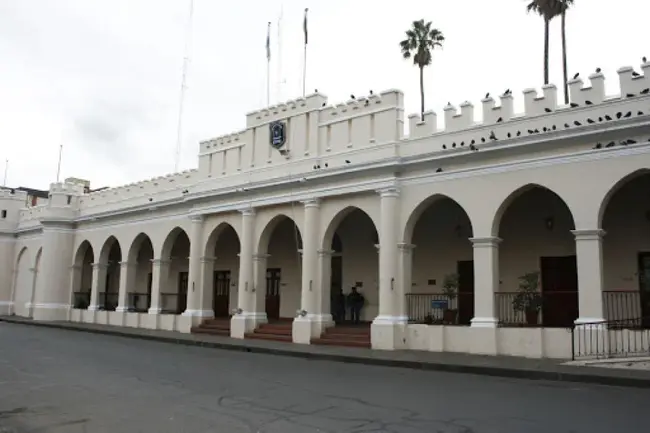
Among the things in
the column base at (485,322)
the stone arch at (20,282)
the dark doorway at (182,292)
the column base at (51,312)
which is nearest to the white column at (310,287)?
the column base at (485,322)

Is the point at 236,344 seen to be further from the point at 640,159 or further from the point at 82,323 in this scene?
the point at 82,323

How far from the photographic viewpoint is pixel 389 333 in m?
16.1

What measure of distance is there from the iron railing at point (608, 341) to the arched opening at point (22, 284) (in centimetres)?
3081

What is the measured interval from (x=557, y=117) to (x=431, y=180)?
372 cm

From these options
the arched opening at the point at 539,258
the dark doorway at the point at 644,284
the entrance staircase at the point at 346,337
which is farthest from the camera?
the entrance staircase at the point at 346,337

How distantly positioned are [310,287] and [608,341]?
884 cm

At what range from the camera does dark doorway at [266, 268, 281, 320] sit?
23.8 meters

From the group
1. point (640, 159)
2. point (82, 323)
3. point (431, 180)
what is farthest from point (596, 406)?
point (82, 323)

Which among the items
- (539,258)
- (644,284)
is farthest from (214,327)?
(644,284)

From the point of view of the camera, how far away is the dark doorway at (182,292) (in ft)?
90.5

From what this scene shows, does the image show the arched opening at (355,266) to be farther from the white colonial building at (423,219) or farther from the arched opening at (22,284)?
the arched opening at (22,284)

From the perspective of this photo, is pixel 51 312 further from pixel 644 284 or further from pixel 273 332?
pixel 644 284

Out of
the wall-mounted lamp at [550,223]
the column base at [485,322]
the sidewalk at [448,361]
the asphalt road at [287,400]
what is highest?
the wall-mounted lamp at [550,223]

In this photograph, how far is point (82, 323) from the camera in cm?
2806
